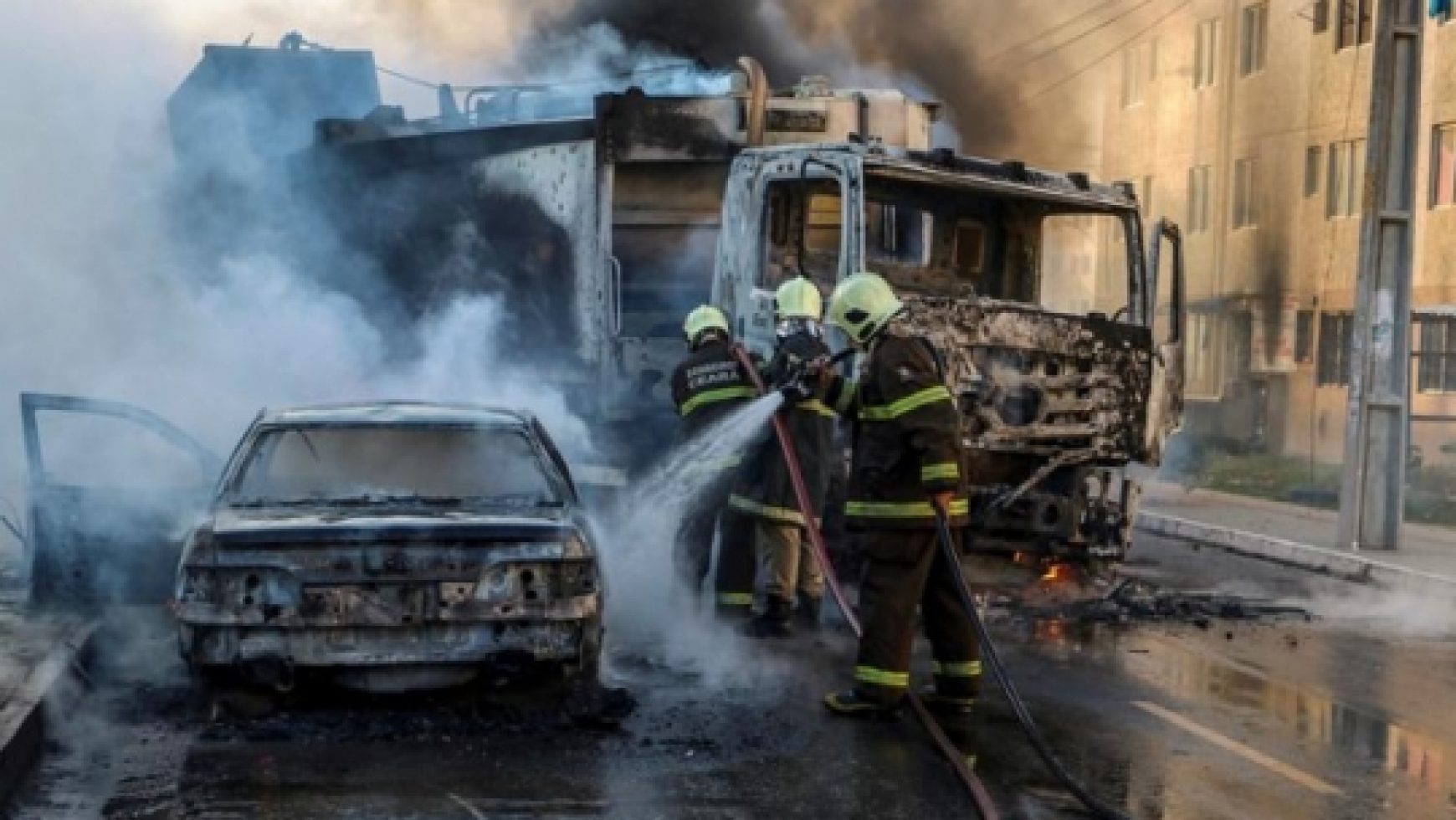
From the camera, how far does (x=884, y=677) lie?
23.5 ft

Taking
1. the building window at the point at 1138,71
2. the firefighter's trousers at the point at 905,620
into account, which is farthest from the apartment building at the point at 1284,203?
the firefighter's trousers at the point at 905,620

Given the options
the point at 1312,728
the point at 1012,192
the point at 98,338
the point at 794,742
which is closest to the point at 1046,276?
the point at 1012,192

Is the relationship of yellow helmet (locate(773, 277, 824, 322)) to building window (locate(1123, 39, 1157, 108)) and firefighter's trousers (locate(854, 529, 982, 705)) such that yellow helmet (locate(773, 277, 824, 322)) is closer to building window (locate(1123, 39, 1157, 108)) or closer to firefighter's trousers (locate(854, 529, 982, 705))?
firefighter's trousers (locate(854, 529, 982, 705))

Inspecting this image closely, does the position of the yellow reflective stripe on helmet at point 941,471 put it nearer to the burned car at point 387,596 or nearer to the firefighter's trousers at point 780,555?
the burned car at point 387,596

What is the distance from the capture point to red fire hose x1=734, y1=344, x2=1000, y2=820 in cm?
628

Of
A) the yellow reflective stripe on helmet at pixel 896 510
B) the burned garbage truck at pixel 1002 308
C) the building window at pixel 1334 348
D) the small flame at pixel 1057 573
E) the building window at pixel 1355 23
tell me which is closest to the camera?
the yellow reflective stripe on helmet at pixel 896 510

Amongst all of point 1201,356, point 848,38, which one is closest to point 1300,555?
point 848,38

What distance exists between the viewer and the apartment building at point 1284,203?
991 inches

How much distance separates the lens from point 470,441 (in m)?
7.85

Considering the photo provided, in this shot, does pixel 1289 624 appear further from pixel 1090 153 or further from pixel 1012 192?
pixel 1090 153

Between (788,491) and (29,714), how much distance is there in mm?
3958

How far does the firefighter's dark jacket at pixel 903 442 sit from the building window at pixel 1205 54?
85.9 feet

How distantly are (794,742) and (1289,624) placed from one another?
4.79 m

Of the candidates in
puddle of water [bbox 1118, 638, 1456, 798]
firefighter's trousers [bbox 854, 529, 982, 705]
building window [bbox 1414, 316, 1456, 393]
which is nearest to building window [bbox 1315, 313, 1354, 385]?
building window [bbox 1414, 316, 1456, 393]
